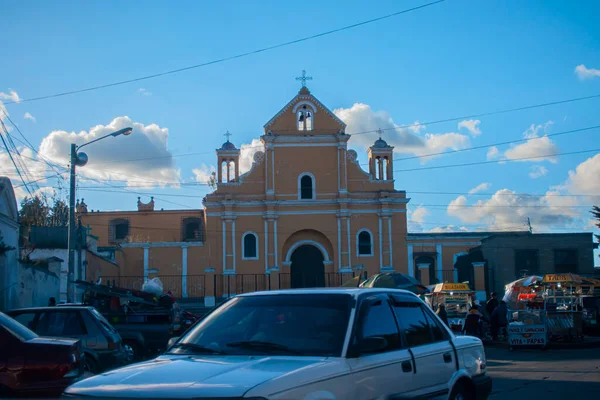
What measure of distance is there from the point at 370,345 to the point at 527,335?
1638 centimetres

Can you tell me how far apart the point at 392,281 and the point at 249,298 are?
24391 mm

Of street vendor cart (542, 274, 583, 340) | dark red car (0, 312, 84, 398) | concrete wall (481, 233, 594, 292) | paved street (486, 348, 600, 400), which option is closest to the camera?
dark red car (0, 312, 84, 398)

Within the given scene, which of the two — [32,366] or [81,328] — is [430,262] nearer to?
[81,328]

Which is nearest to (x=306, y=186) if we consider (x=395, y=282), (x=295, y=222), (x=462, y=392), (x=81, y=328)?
(x=295, y=222)

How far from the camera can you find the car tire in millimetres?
7145

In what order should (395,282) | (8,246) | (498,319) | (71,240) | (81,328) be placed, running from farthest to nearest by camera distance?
1. (395,282)
2. (498,319)
3. (71,240)
4. (8,246)
5. (81,328)

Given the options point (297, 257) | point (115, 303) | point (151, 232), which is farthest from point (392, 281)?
point (151, 232)

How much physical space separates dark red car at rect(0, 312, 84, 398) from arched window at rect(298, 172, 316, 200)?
125 ft

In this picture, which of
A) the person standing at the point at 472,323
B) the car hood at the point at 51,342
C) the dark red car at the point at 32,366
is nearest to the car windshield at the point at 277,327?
the dark red car at the point at 32,366

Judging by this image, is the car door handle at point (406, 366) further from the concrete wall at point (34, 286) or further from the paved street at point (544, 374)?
the concrete wall at point (34, 286)

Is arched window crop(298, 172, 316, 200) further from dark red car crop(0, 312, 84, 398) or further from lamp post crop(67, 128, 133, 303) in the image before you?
dark red car crop(0, 312, 84, 398)

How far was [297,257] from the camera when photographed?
4691 cm

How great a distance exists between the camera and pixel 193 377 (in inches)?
193

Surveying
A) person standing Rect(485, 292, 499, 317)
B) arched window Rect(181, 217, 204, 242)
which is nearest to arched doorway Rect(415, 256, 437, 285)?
person standing Rect(485, 292, 499, 317)
